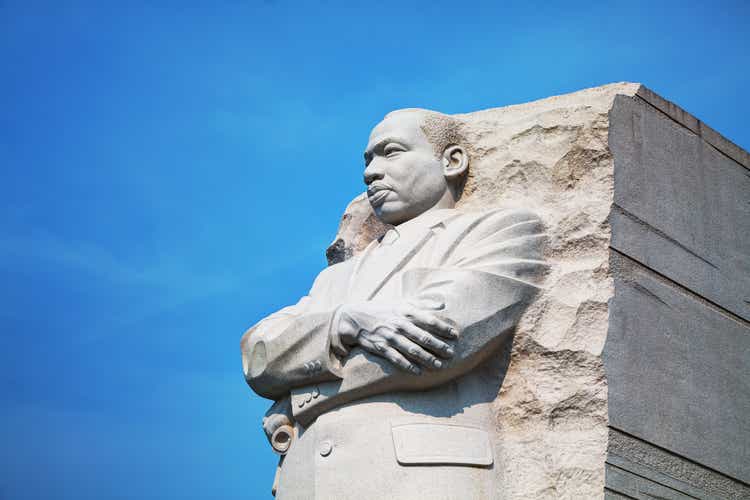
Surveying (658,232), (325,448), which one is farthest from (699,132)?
(325,448)

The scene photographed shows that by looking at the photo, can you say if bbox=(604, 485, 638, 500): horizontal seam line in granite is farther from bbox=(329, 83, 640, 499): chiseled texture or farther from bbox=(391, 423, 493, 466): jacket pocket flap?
bbox=(391, 423, 493, 466): jacket pocket flap

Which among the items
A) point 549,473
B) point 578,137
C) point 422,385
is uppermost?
point 578,137

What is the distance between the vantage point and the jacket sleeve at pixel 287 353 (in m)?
6.28

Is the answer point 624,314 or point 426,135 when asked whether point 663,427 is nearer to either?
point 624,314

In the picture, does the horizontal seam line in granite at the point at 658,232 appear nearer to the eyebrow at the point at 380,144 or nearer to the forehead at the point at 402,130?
the forehead at the point at 402,130

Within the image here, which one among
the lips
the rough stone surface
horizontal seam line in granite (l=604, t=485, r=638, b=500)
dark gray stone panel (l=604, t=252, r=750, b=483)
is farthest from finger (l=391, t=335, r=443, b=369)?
the rough stone surface

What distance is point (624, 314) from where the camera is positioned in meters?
6.36

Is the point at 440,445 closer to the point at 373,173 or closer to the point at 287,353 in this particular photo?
the point at 287,353

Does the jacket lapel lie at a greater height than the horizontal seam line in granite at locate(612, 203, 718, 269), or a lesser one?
lesser

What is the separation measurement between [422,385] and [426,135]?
181 cm

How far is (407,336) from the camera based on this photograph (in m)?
6.02

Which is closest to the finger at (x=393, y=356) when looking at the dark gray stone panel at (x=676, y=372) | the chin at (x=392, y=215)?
the dark gray stone panel at (x=676, y=372)

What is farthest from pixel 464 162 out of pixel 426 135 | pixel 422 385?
pixel 422 385

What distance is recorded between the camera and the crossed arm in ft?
19.8
